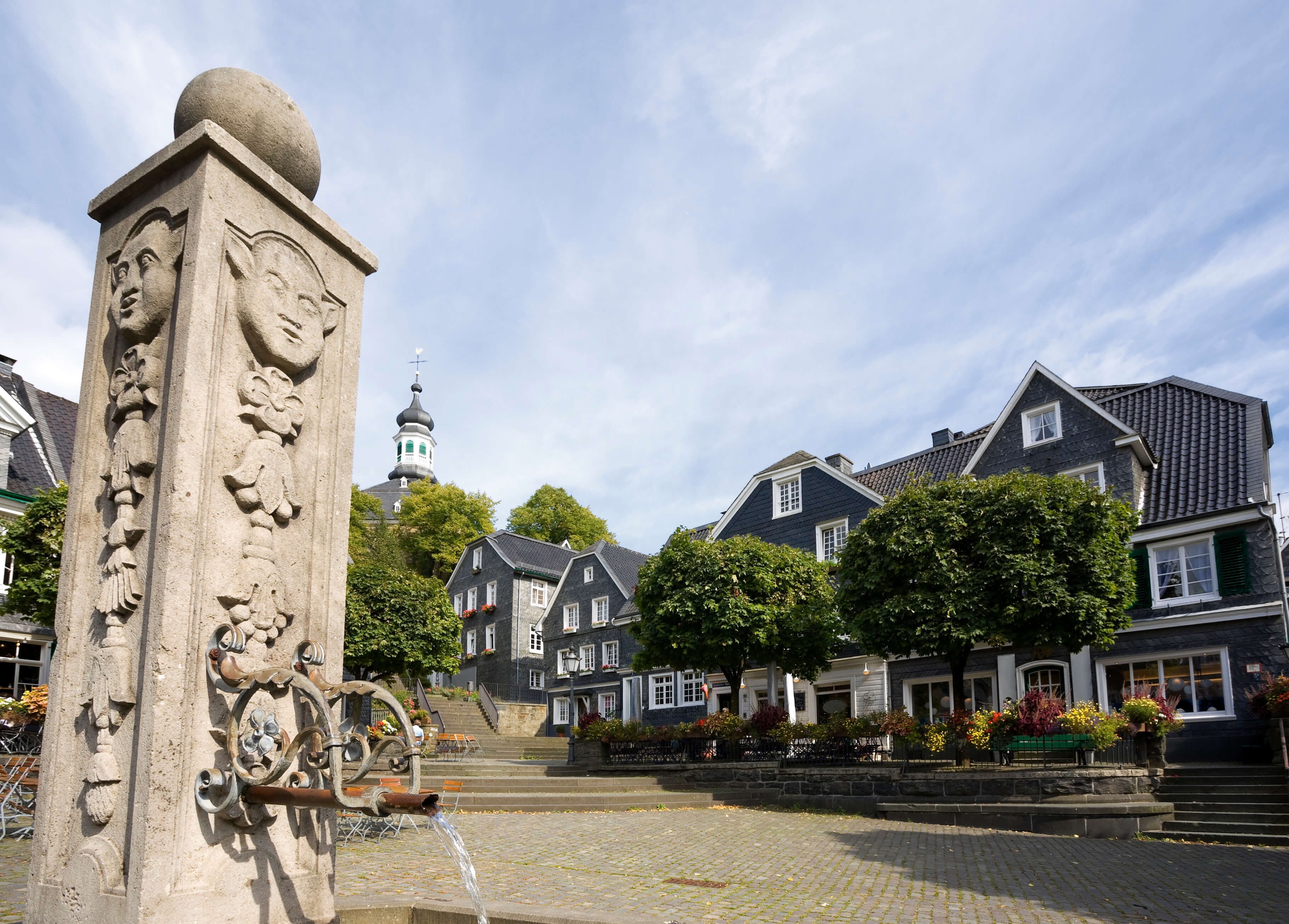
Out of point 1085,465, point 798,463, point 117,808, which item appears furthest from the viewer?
point 798,463

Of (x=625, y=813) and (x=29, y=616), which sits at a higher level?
(x=29, y=616)

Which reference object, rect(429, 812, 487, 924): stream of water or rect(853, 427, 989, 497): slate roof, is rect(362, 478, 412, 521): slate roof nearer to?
rect(853, 427, 989, 497): slate roof

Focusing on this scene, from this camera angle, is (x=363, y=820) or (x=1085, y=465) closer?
(x=363, y=820)

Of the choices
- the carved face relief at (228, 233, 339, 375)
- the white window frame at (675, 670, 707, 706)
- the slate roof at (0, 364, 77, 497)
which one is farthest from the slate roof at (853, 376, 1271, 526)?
the slate roof at (0, 364, 77, 497)

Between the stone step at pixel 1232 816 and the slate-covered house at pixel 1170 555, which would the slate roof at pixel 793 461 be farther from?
the stone step at pixel 1232 816

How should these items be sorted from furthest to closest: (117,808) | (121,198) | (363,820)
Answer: (363,820)
(121,198)
(117,808)

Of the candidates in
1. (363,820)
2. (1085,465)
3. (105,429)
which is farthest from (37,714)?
(1085,465)

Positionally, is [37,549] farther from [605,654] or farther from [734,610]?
[605,654]

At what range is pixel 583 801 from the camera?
15570 millimetres

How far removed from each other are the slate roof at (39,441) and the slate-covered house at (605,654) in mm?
17847

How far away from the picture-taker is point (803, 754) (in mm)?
18266

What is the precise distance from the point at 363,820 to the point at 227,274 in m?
8.77

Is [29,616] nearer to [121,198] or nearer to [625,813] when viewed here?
[625,813]

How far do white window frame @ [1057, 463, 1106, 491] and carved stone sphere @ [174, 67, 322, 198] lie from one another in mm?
20748
